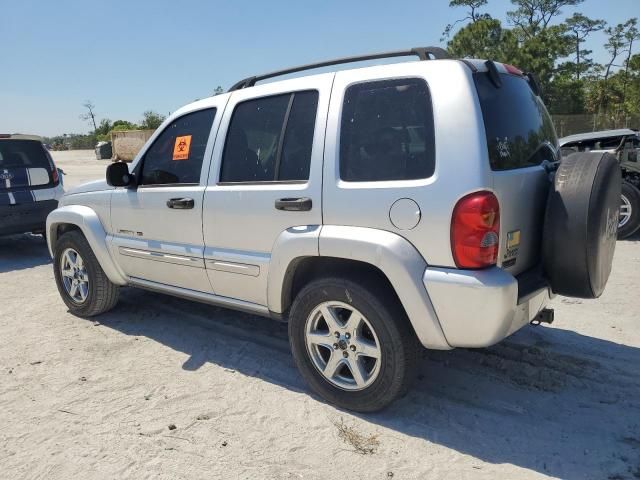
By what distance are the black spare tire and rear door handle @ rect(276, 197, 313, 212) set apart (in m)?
1.33

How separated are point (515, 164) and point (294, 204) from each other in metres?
1.27

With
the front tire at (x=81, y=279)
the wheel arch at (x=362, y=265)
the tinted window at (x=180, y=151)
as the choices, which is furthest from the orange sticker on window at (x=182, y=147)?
the front tire at (x=81, y=279)

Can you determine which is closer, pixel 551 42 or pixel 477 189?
pixel 477 189

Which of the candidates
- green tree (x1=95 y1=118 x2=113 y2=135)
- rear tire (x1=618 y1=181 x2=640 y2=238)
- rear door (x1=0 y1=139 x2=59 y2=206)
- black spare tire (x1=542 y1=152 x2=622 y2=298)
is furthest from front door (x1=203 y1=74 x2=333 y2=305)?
green tree (x1=95 y1=118 x2=113 y2=135)

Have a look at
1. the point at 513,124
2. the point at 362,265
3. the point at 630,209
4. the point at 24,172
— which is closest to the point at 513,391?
the point at 362,265

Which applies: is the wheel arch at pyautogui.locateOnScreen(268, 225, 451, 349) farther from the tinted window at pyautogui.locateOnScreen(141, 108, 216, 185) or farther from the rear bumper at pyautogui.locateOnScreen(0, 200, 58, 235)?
the rear bumper at pyautogui.locateOnScreen(0, 200, 58, 235)

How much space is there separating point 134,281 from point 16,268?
3917mm

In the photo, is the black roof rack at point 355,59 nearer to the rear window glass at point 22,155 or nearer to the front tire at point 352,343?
the front tire at point 352,343

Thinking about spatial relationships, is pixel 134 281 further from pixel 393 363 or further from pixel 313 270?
pixel 393 363

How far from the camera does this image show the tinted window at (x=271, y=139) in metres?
3.18

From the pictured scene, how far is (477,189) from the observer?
2.50 m

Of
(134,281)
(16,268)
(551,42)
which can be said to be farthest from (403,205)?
(551,42)

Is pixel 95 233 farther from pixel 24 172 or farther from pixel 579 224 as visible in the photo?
pixel 24 172

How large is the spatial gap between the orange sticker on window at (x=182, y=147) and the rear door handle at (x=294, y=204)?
3.71 feet
